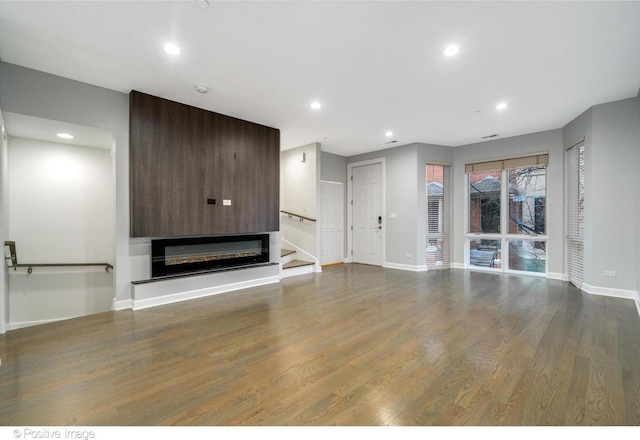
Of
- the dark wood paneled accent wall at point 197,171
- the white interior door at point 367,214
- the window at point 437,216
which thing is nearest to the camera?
the dark wood paneled accent wall at point 197,171

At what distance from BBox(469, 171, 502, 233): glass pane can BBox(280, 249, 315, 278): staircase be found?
12.5ft

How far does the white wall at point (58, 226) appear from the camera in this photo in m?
4.38

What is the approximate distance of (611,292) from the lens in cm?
435

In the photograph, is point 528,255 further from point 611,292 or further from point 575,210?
point 611,292

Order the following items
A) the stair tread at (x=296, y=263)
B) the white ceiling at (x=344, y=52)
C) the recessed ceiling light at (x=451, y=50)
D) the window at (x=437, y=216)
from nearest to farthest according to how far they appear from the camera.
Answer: the white ceiling at (x=344, y=52), the recessed ceiling light at (x=451, y=50), the stair tread at (x=296, y=263), the window at (x=437, y=216)

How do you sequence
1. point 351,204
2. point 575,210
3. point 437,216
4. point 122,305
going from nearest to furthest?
point 122,305
point 575,210
point 437,216
point 351,204

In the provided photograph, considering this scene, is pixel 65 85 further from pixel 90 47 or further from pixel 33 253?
pixel 33 253

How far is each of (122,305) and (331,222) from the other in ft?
15.6

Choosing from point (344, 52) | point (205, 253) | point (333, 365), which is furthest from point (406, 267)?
point (344, 52)

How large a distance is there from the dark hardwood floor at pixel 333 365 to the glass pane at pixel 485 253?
231cm

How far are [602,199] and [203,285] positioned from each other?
20.4ft

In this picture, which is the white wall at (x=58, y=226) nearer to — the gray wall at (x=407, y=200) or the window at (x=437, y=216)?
the gray wall at (x=407, y=200)

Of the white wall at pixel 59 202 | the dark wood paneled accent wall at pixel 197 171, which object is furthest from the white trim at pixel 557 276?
the white wall at pixel 59 202

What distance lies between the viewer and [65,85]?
11.5 ft
